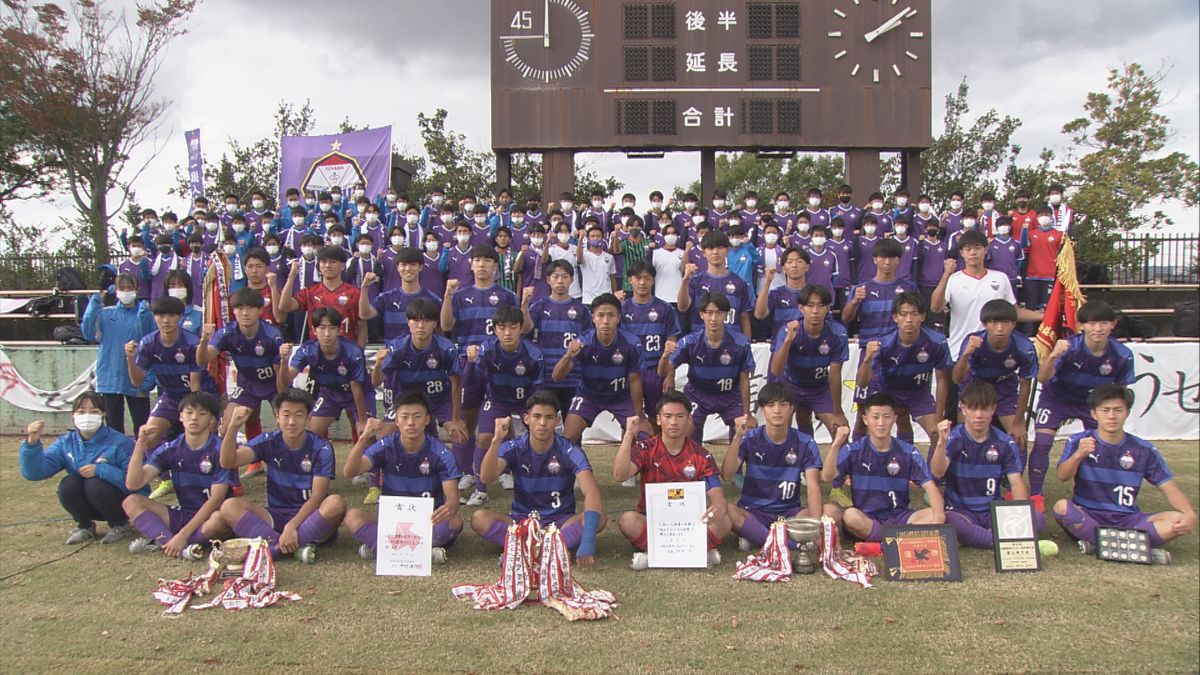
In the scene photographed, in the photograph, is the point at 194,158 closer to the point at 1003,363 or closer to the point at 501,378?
the point at 501,378

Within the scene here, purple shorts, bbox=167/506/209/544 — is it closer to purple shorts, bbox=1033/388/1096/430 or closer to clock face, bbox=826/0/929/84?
purple shorts, bbox=1033/388/1096/430

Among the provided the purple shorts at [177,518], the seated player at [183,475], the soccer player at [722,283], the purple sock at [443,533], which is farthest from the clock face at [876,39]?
the purple shorts at [177,518]

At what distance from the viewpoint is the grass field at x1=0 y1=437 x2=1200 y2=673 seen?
13.0 feet

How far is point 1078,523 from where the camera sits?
5.70 meters

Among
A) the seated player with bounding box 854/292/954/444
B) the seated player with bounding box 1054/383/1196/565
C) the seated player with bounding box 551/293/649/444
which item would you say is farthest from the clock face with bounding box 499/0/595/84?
the seated player with bounding box 1054/383/1196/565

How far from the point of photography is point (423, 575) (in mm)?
5266

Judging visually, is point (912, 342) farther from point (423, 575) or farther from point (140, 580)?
point (140, 580)

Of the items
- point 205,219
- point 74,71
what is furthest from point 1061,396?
point 74,71

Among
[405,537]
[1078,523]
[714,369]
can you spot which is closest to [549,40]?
[714,369]

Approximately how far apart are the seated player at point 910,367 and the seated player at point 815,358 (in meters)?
0.31

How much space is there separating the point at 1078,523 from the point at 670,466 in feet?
9.72

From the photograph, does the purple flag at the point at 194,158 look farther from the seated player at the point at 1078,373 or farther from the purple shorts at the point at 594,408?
the seated player at the point at 1078,373

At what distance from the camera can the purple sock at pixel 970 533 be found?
5668 mm

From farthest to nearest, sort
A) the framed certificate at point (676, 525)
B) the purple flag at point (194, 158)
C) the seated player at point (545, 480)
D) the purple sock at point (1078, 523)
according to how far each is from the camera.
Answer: the purple flag at point (194, 158) < the purple sock at point (1078, 523) < the seated player at point (545, 480) < the framed certificate at point (676, 525)
